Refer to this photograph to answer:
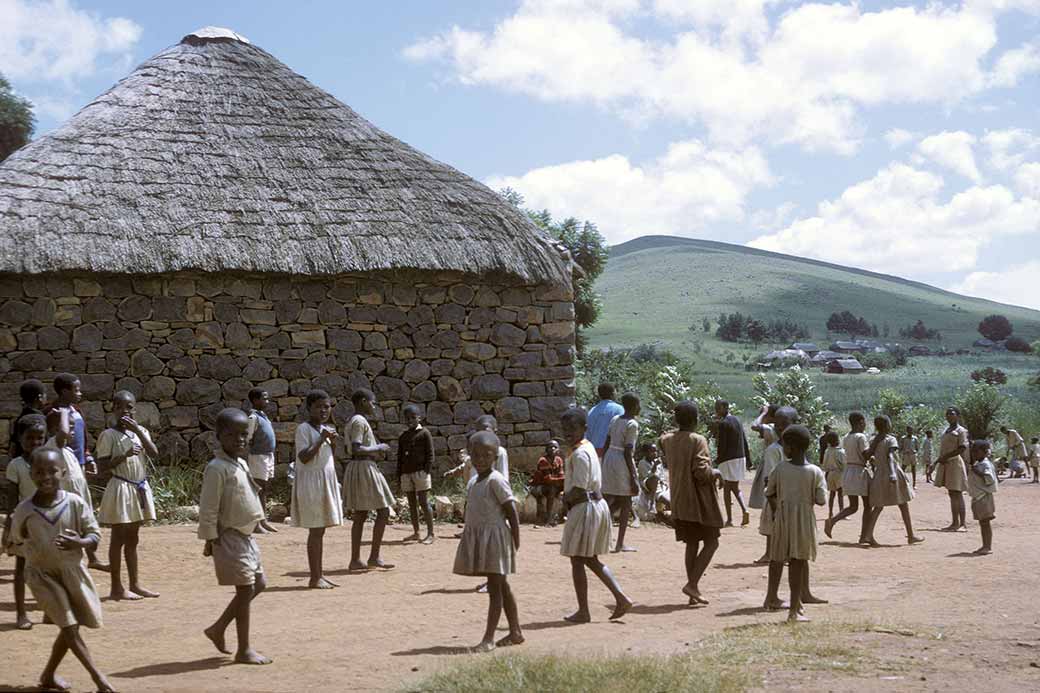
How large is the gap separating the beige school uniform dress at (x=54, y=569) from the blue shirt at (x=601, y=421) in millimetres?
5901

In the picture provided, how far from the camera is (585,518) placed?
709 centimetres

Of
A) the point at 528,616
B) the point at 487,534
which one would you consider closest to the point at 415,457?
the point at 528,616

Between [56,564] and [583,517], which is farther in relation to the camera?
[583,517]

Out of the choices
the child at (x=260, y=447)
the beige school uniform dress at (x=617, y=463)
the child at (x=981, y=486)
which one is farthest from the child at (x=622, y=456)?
the child at (x=260, y=447)

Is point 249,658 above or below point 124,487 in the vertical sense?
below

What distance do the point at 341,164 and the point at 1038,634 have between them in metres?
9.95

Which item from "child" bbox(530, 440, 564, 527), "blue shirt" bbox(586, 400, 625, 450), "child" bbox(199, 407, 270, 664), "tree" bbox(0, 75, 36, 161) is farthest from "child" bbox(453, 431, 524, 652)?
"tree" bbox(0, 75, 36, 161)

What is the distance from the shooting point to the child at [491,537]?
638cm

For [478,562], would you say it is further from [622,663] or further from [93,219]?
[93,219]

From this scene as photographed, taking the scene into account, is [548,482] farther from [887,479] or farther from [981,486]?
[981,486]

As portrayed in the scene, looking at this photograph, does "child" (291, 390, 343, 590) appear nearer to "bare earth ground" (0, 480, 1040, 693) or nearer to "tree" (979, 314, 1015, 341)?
"bare earth ground" (0, 480, 1040, 693)

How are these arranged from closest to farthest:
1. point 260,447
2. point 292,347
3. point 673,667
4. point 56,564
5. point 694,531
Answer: point 56,564 < point 673,667 < point 694,531 < point 260,447 < point 292,347

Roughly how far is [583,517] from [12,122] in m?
26.0

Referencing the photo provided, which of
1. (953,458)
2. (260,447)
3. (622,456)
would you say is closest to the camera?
(622,456)
